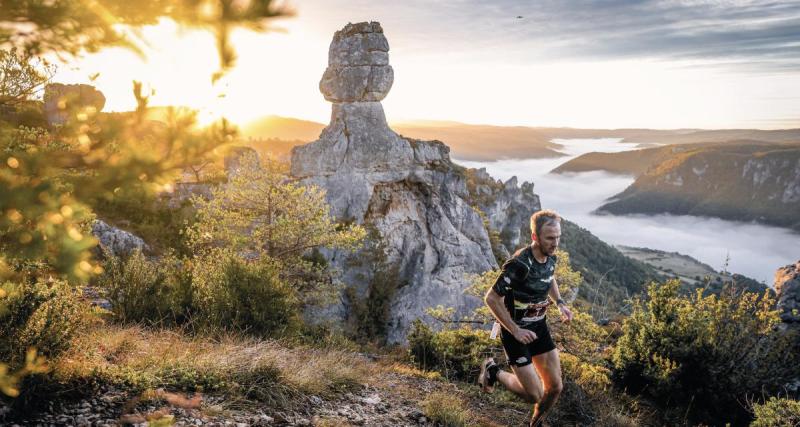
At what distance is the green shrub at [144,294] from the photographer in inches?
296

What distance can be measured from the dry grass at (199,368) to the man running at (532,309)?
88.6 inches

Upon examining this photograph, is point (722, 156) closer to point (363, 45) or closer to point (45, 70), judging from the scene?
point (363, 45)

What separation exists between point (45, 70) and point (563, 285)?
966 centimetres

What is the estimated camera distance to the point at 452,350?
8.54 m

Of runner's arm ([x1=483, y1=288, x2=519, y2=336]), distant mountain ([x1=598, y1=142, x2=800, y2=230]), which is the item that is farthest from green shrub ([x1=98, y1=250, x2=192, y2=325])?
distant mountain ([x1=598, y1=142, x2=800, y2=230])

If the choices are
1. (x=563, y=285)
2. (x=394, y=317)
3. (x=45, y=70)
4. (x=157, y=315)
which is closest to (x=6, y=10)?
(x=45, y=70)

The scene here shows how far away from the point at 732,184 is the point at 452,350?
20632 cm

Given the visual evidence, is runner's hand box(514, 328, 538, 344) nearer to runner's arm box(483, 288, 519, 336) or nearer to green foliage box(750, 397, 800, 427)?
runner's arm box(483, 288, 519, 336)

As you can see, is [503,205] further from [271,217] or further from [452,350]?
[452,350]

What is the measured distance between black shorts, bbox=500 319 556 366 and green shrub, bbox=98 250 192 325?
536 centimetres

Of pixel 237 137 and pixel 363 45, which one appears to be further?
pixel 363 45

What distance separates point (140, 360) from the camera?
4812 mm

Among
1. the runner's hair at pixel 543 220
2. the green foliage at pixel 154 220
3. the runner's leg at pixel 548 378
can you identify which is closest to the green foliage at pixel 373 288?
the green foliage at pixel 154 220

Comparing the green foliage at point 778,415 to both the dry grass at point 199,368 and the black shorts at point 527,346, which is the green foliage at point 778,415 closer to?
the black shorts at point 527,346
